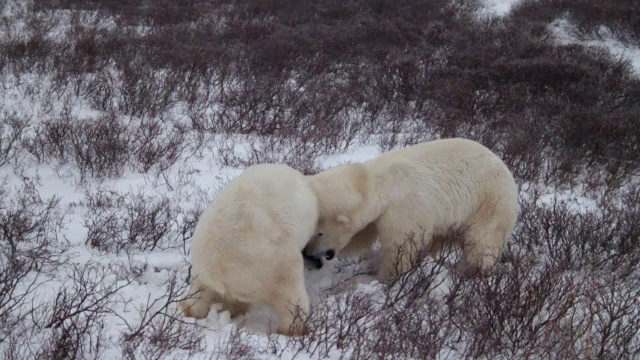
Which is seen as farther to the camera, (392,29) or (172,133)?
(392,29)

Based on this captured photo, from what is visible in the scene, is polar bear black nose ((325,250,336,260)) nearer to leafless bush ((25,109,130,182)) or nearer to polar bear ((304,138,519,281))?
polar bear ((304,138,519,281))

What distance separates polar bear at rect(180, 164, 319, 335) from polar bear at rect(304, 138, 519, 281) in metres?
0.44

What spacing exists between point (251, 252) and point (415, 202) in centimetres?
136

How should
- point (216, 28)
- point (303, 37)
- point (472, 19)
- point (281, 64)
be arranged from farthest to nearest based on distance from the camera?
point (472, 19)
point (216, 28)
point (303, 37)
point (281, 64)

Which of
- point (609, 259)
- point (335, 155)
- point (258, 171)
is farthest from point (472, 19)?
point (258, 171)

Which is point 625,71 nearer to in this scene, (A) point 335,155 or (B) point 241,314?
(A) point 335,155

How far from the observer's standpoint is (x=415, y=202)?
12.6ft

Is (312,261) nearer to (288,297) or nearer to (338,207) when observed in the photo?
(338,207)

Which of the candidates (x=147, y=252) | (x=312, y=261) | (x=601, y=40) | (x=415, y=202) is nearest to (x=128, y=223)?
(x=147, y=252)

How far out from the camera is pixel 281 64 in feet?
32.3

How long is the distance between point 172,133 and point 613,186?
4.95 metres

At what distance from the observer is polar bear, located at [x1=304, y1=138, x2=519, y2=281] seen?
11.9 feet

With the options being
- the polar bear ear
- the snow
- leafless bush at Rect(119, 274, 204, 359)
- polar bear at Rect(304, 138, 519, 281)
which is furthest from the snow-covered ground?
the snow

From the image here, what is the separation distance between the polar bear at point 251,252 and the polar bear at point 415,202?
445 mm
